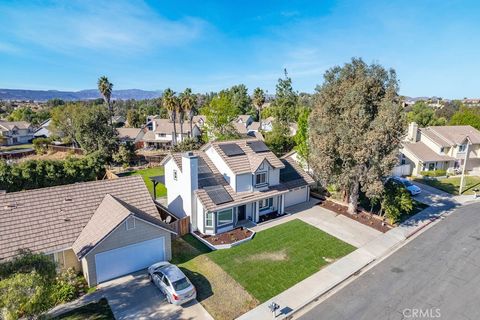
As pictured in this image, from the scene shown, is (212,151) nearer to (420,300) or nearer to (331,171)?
(331,171)

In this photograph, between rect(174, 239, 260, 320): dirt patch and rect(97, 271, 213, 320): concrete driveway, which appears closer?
rect(97, 271, 213, 320): concrete driveway

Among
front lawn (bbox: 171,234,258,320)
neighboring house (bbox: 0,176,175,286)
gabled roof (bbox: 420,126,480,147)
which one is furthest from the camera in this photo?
gabled roof (bbox: 420,126,480,147)

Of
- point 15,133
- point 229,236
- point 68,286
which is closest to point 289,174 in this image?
point 229,236

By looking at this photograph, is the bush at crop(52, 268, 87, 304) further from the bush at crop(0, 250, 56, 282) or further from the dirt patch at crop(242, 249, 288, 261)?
the dirt patch at crop(242, 249, 288, 261)

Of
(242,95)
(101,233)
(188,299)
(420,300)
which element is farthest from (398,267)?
(242,95)

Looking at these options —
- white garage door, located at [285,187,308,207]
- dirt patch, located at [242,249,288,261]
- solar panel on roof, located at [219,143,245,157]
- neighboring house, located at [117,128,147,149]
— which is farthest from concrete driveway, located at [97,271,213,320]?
neighboring house, located at [117,128,147,149]
